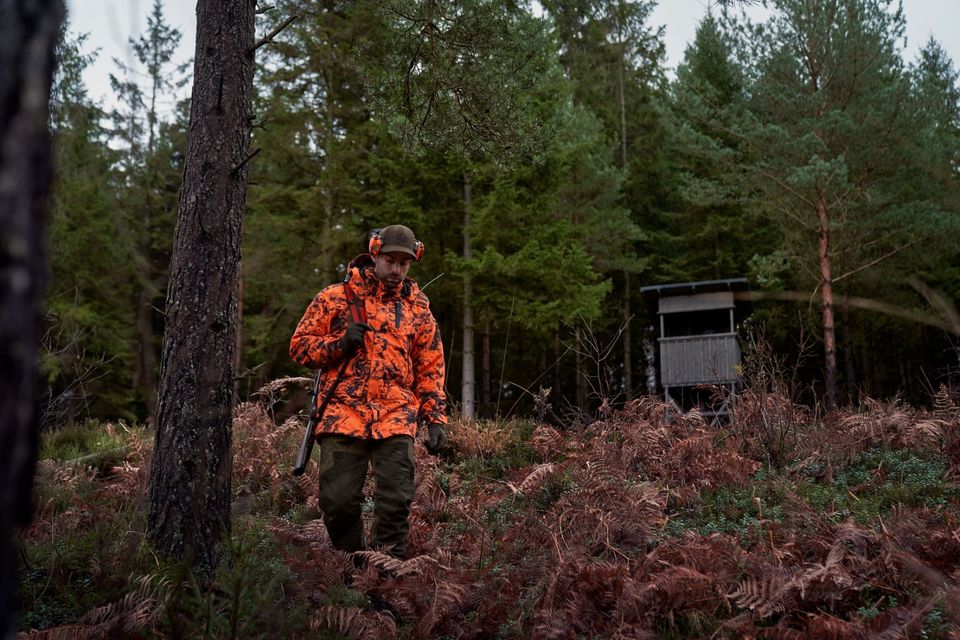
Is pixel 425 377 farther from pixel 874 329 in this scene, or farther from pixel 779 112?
pixel 874 329

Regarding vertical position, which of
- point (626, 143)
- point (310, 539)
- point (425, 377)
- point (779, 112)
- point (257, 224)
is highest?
point (626, 143)

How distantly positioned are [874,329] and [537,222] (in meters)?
16.7

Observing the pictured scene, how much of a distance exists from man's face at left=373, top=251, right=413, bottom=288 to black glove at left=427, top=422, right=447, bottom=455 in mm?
1083

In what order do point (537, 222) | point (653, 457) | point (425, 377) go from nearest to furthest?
point (425, 377) < point (653, 457) < point (537, 222)

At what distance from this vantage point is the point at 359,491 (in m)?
5.12

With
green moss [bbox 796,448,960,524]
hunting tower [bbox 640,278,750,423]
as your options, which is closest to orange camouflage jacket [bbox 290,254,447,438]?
green moss [bbox 796,448,960,524]

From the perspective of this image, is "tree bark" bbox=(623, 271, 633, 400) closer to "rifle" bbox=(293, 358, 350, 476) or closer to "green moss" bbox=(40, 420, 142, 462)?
"green moss" bbox=(40, 420, 142, 462)

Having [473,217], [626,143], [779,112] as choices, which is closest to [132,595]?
[473,217]

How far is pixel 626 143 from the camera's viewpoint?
3133cm

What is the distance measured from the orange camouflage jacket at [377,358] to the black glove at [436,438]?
5cm

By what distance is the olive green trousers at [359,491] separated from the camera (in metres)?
5.05

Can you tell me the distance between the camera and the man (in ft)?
16.6

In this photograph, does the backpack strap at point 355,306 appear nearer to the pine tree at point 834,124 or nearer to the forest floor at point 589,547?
the forest floor at point 589,547

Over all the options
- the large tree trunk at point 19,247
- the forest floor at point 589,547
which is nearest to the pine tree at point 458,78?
the forest floor at point 589,547
